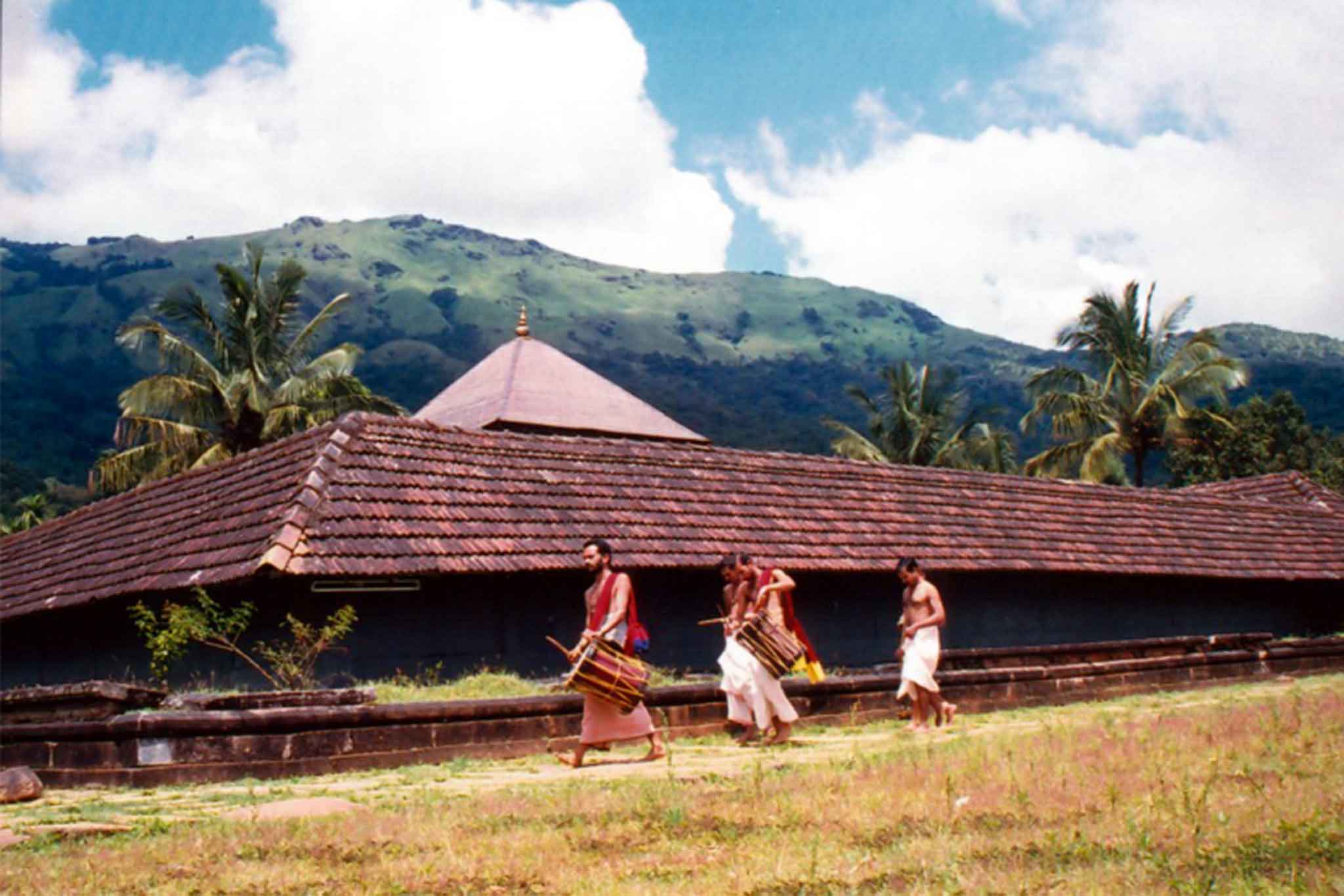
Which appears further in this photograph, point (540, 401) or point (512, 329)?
point (512, 329)

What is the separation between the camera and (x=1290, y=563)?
24594 mm

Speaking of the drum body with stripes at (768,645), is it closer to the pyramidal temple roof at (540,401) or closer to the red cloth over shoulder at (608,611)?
the red cloth over shoulder at (608,611)

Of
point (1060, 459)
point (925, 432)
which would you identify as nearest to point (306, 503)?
point (1060, 459)

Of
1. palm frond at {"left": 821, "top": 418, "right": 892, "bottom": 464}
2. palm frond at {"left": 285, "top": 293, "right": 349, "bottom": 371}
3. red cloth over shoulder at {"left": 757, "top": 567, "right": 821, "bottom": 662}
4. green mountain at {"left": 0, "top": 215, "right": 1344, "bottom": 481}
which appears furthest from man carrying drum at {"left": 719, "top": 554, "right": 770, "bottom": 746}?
green mountain at {"left": 0, "top": 215, "right": 1344, "bottom": 481}

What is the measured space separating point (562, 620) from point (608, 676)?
264 inches

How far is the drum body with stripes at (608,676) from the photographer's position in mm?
8969

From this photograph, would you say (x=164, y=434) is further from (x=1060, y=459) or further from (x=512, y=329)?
(x=512, y=329)

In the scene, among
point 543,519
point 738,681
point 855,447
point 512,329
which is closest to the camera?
point 738,681

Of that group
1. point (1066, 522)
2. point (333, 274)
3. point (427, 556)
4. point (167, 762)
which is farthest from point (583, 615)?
point (333, 274)

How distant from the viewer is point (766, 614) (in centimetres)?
1035

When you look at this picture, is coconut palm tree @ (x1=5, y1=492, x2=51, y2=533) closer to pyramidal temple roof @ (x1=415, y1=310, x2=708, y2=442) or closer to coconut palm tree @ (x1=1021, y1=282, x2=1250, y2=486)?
pyramidal temple roof @ (x1=415, y1=310, x2=708, y2=442)

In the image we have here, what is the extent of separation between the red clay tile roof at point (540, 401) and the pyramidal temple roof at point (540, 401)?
2 centimetres

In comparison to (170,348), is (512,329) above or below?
above

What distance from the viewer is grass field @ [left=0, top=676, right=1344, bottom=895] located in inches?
180
